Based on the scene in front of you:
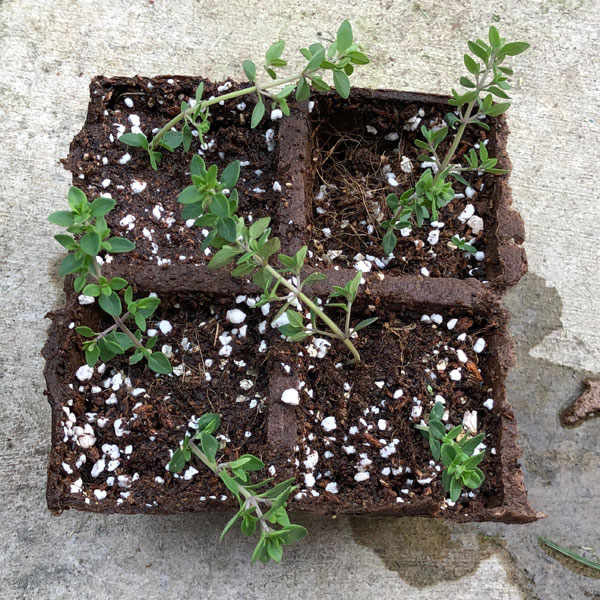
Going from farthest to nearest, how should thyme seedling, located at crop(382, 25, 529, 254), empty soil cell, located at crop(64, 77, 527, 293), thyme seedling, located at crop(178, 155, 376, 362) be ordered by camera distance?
empty soil cell, located at crop(64, 77, 527, 293)
thyme seedling, located at crop(382, 25, 529, 254)
thyme seedling, located at crop(178, 155, 376, 362)

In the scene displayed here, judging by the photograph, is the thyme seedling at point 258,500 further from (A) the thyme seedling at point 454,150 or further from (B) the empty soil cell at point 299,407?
(A) the thyme seedling at point 454,150

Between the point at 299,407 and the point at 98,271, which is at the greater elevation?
the point at 98,271

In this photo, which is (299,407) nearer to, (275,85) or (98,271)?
(98,271)

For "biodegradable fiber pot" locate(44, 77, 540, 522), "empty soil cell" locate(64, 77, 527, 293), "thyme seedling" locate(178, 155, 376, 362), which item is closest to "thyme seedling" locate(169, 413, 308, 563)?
"biodegradable fiber pot" locate(44, 77, 540, 522)

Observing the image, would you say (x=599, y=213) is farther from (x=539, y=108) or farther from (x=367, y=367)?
(x=367, y=367)

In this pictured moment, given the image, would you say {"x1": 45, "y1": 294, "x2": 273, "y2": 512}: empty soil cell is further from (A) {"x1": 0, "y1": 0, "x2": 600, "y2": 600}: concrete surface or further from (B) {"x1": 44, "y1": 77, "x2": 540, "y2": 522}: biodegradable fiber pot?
(A) {"x1": 0, "y1": 0, "x2": 600, "y2": 600}: concrete surface

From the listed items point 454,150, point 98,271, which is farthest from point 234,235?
point 454,150
